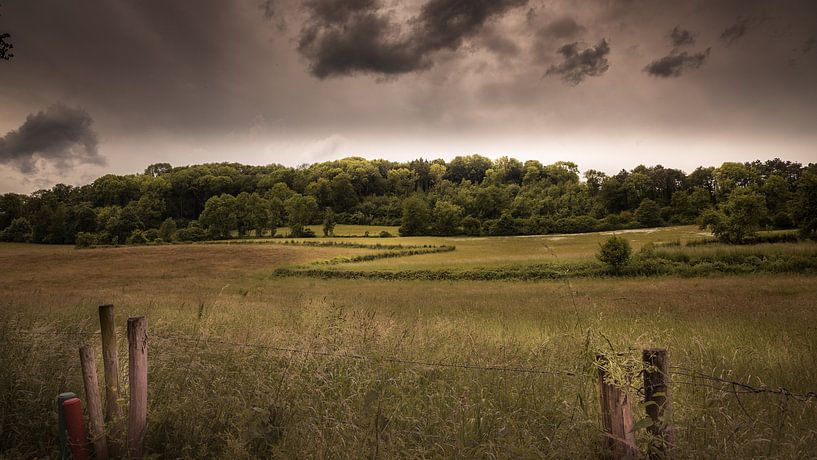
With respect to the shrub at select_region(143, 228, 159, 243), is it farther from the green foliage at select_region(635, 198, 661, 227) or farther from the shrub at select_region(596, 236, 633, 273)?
the green foliage at select_region(635, 198, 661, 227)

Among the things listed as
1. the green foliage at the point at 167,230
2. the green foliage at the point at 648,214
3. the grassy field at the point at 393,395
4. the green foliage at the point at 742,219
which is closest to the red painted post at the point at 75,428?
the grassy field at the point at 393,395

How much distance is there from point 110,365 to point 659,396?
18.4 ft

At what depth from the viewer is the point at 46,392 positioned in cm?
577

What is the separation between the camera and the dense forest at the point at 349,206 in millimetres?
77188

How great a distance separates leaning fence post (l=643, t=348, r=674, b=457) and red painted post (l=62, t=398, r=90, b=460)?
5352 mm

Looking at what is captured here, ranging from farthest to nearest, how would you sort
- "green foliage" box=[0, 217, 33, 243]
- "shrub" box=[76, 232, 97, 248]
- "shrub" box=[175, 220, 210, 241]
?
"shrub" box=[175, 220, 210, 241]
"green foliage" box=[0, 217, 33, 243]
"shrub" box=[76, 232, 97, 248]

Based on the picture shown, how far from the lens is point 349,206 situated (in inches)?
5202

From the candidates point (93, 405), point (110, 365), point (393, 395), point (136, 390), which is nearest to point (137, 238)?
point (110, 365)

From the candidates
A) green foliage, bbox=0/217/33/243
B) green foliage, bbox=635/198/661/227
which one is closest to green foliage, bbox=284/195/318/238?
green foliage, bbox=0/217/33/243

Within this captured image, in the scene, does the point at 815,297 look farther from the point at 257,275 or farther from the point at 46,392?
the point at 257,275

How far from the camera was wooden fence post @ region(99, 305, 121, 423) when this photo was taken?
196 inches

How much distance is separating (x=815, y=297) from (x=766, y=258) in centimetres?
1803

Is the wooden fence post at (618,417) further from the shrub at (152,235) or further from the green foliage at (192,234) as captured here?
the green foliage at (192,234)

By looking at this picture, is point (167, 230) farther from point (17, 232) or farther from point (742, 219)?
point (742, 219)
